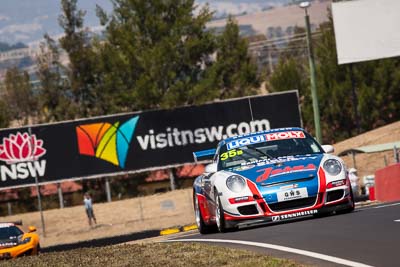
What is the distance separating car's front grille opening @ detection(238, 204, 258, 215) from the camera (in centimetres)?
1485

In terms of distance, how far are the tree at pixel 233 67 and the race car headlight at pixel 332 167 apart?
155 ft

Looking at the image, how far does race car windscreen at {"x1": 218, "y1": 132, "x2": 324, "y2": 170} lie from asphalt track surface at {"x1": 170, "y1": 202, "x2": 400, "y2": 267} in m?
1.00

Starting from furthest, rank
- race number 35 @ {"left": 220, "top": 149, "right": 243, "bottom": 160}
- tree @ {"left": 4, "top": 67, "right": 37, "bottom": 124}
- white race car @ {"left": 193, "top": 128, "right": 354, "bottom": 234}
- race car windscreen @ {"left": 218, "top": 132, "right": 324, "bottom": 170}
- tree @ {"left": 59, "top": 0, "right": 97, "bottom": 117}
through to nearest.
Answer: tree @ {"left": 4, "top": 67, "right": 37, "bottom": 124} → tree @ {"left": 59, "top": 0, "right": 97, "bottom": 117} → race number 35 @ {"left": 220, "top": 149, "right": 243, "bottom": 160} → race car windscreen @ {"left": 218, "top": 132, "right": 324, "bottom": 170} → white race car @ {"left": 193, "top": 128, "right": 354, "bottom": 234}

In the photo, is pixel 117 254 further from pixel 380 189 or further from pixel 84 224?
pixel 84 224

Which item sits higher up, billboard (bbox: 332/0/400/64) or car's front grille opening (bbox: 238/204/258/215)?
billboard (bbox: 332/0/400/64)

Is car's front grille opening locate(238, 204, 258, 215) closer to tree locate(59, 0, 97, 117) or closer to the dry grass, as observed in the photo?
the dry grass

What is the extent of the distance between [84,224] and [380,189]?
19462mm

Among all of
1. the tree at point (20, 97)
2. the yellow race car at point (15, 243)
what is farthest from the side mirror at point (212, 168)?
the tree at point (20, 97)

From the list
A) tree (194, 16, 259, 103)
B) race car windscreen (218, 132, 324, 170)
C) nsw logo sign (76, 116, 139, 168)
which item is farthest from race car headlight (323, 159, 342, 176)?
tree (194, 16, 259, 103)

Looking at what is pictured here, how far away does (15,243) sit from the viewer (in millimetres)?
22766

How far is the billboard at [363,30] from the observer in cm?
5197

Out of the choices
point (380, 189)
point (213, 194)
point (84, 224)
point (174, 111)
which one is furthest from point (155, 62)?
point (213, 194)

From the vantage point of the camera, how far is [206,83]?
6025 cm

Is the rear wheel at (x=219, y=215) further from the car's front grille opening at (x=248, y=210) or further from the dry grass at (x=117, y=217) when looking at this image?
the dry grass at (x=117, y=217)
